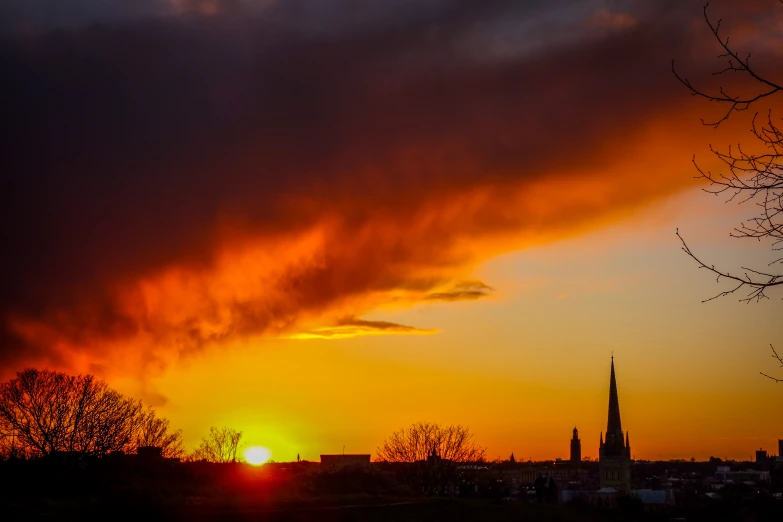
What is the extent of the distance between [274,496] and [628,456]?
568 feet

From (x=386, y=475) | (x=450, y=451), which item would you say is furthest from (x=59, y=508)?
(x=450, y=451)

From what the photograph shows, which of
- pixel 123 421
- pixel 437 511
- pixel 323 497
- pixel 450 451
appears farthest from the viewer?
pixel 450 451

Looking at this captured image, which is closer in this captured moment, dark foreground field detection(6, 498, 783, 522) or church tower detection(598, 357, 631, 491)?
dark foreground field detection(6, 498, 783, 522)

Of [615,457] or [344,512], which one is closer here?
[344,512]

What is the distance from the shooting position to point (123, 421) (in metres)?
65.3

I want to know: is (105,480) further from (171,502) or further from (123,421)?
(123,421)

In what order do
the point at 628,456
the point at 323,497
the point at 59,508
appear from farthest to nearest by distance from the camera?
the point at 628,456 < the point at 323,497 < the point at 59,508

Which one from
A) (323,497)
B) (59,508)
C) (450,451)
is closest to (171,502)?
(59,508)

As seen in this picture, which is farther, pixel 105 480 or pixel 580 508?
pixel 580 508

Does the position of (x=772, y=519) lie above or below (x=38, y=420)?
below

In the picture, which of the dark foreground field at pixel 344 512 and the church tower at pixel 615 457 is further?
the church tower at pixel 615 457

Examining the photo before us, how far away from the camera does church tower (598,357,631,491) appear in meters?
193

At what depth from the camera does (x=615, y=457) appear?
196 metres

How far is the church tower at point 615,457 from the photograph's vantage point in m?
193
